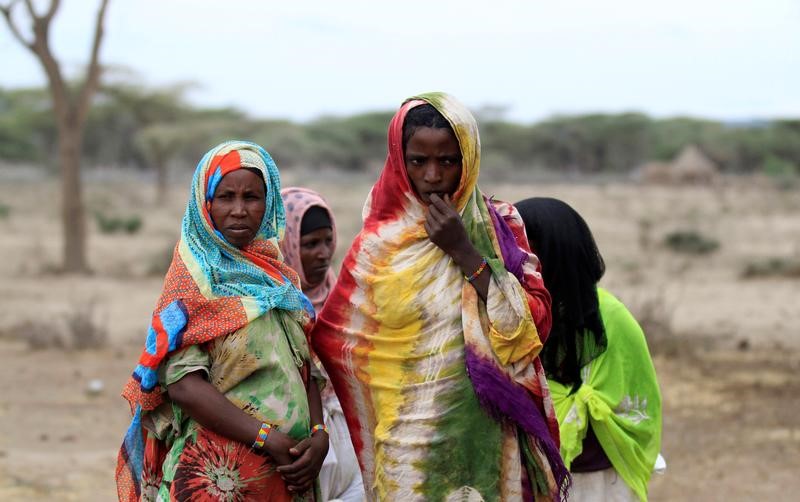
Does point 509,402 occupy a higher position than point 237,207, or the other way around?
point 237,207

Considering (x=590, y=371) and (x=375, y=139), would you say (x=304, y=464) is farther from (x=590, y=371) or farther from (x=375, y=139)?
(x=375, y=139)

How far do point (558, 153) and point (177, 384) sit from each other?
46699mm

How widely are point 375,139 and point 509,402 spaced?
46.4m

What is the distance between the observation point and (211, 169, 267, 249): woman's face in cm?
281

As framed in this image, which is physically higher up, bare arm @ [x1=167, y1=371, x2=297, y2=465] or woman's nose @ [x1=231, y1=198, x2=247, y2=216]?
woman's nose @ [x1=231, y1=198, x2=247, y2=216]

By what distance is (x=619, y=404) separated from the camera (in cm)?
333

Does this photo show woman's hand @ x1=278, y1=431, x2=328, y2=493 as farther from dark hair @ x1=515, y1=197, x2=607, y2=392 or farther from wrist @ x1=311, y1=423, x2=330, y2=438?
dark hair @ x1=515, y1=197, x2=607, y2=392

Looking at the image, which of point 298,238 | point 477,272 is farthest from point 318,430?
point 298,238

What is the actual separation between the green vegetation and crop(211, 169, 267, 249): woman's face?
35.3 metres

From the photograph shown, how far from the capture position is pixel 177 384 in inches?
106

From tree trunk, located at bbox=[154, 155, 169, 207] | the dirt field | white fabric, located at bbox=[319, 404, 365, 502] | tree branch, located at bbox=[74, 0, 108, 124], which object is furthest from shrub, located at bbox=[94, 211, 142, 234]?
white fabric, located at bbox=[319, 404, 365, 502]

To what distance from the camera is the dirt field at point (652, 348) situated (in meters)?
6.53

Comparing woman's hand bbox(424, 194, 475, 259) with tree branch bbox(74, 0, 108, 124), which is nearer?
woman's hand bbox(424, 194, 475, 259)

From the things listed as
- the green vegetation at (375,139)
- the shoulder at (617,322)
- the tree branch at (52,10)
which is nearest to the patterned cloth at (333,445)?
the shoulder at (617,322)
